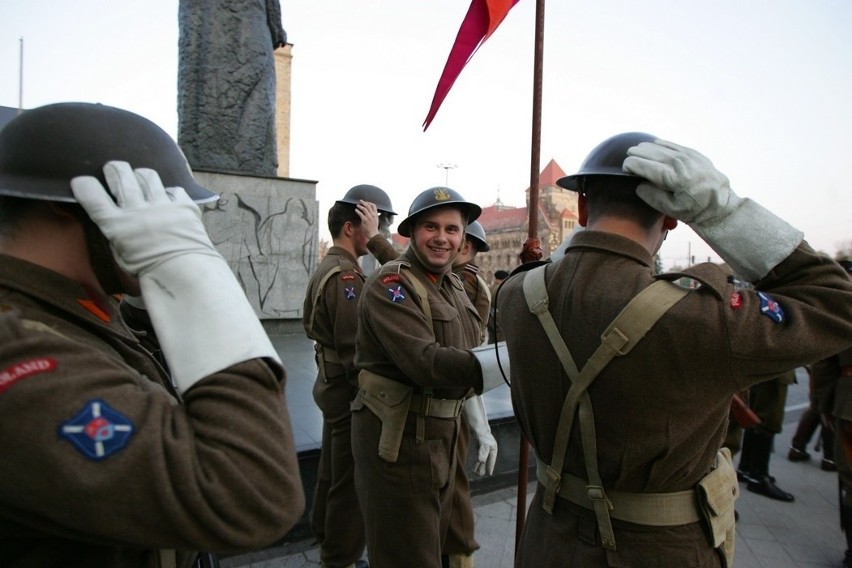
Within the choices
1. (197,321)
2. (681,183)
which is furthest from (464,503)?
(197,321)

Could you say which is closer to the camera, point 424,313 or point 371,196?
point 424,313

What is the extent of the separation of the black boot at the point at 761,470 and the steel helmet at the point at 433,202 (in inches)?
150

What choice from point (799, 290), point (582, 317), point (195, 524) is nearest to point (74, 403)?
point (195, 524)

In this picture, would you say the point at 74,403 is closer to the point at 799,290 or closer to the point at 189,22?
the point at 799,290

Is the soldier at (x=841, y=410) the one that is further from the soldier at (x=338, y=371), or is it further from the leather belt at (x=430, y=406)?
the soldier at (x=338, y=371)

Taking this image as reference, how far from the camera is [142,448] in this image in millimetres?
824

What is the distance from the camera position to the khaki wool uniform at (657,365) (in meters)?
1.36

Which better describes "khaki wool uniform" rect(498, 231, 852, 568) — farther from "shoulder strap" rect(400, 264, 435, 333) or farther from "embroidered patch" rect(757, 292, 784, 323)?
"shoulder strap" rect(400, 264, 435, 333)

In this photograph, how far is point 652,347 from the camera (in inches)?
54.9

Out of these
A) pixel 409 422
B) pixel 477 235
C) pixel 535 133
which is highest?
pixel 535 133

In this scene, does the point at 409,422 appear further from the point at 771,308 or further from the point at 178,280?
the point at 178,280

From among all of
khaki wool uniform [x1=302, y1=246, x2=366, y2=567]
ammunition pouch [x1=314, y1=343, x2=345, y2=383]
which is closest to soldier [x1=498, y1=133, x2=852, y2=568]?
khaki wool uniform [x1=302, y1=246, x2=366, y2=567]

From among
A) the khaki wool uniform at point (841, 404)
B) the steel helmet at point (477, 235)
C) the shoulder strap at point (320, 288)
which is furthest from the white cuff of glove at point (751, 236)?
the steel helmet at point (477, 235)

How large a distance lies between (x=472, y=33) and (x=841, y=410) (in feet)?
12.0
